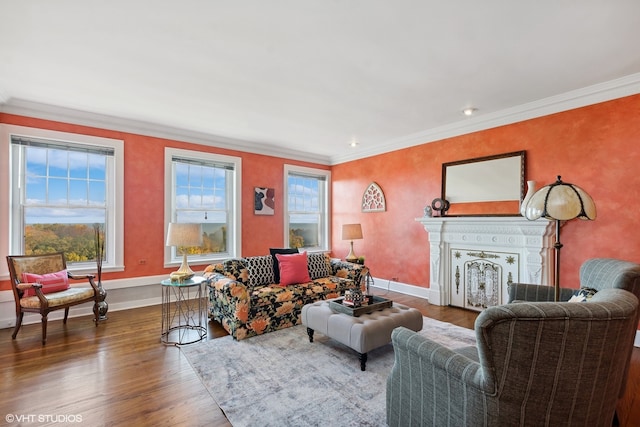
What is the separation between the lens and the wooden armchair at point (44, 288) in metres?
3.13

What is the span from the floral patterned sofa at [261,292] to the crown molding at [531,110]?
237 cm

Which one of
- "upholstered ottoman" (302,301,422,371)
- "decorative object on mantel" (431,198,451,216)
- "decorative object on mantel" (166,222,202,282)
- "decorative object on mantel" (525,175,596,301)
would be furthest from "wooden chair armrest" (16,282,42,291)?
"decorative object on mantel" (431,198,451,216)

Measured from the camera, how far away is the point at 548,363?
44.2 inches

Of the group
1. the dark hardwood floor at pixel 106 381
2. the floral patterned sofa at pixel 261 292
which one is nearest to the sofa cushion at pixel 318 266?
the floral patterned sofa at pixel 261 292

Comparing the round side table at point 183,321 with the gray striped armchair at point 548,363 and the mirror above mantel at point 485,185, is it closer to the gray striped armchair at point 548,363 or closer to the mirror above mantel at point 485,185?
the gray striped armchair at point 548,363

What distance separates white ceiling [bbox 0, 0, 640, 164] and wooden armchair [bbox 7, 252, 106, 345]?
1843 mm

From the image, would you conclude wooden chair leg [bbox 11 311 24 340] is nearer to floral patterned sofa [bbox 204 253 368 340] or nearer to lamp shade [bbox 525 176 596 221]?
floral patterned sofa [bbox 204 253 368 340]

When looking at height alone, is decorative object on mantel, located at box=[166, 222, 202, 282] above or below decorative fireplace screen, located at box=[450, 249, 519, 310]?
above

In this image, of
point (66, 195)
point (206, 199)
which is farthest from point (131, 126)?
point (206, 199)

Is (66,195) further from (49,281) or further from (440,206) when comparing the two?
(440,206)

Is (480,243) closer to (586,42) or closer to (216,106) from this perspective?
(586,42)

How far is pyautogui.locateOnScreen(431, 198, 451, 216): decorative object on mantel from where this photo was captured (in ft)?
15.0

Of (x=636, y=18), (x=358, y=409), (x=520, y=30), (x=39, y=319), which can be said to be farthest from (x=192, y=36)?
(x=39, y=319)

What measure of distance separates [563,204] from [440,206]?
2.52 metres
